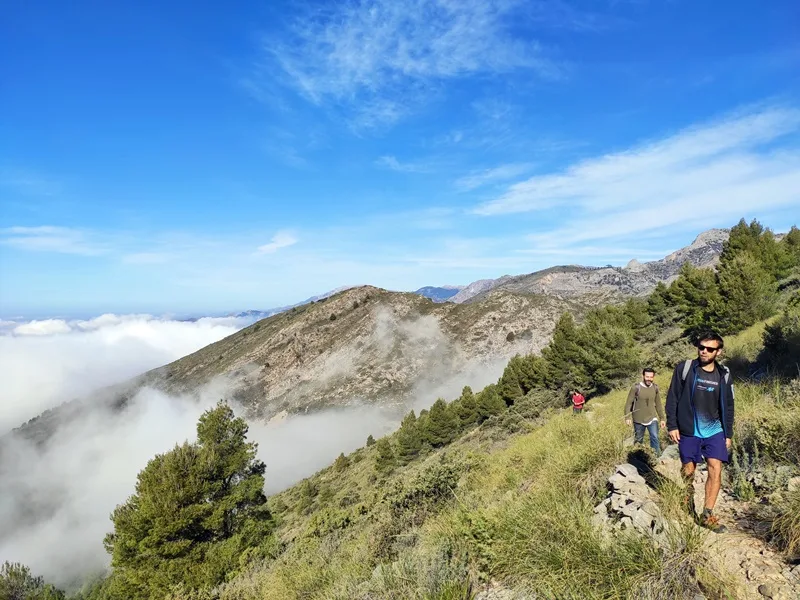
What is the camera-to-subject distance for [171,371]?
173 metres

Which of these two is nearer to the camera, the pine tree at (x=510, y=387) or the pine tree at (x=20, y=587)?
the pine tree at (x=20, y=587)

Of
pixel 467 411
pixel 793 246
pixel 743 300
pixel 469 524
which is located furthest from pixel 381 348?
pixel 469 524

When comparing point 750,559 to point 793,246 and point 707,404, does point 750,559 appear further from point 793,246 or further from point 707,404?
point 793,246

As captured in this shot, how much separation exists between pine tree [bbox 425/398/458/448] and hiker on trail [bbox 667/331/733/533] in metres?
33.9

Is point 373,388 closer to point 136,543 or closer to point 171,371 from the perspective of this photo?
point 136,543

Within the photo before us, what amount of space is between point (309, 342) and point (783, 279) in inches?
4309

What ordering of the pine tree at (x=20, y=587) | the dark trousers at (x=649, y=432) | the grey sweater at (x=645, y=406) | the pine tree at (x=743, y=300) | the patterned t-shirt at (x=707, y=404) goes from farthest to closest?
the pine tree at (x=20, y=587) < the pine tree at (x=743, y=300) < the grey sweater at (x=645, y=406) < the dark trousers at (x=649, y=432) < the patterned t-shirt at (x=707, y=404)

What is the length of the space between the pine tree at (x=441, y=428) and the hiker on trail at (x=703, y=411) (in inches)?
1336

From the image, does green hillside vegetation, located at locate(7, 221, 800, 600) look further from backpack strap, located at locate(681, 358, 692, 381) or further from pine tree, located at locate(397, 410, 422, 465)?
pine tree, located at locate(397, 410, 422, 465)

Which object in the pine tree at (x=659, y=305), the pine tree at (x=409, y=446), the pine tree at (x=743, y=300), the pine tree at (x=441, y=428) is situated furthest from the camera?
the pine tree at (x=659, y=305)

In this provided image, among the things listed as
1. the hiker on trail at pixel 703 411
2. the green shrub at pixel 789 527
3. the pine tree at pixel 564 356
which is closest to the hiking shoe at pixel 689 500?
the hiker on trail at pixel 703 411

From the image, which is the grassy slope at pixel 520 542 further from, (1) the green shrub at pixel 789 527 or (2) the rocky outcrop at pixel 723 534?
(1) the green shrub at pixel 789 527

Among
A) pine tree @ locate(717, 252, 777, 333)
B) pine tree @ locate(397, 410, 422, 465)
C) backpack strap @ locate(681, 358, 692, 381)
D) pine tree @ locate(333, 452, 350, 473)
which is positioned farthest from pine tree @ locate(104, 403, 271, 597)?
pine tree @ locate(333, 452, 350, 473)

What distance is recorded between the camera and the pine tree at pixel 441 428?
37.5 metres
